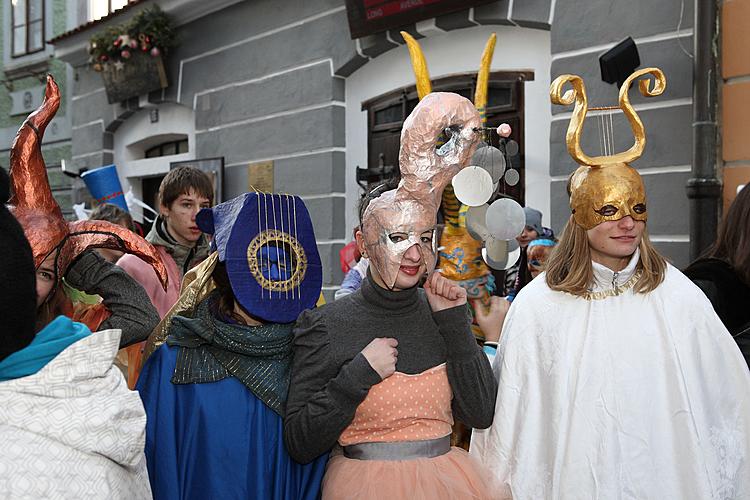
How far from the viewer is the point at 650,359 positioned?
2457mm

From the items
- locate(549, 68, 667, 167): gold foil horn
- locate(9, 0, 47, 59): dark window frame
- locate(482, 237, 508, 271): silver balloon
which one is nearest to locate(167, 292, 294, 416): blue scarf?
locate(482, 237, 508, 271): silver balloon

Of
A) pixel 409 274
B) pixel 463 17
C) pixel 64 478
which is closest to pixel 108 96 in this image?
pixel 463 17

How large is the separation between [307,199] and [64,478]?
5877mm

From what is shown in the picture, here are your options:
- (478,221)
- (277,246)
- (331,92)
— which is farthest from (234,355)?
(331,92)

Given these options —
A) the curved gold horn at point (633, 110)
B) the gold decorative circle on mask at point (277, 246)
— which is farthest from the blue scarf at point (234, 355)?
the curved gold horn at point (633, 110)

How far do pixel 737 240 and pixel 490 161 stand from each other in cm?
124

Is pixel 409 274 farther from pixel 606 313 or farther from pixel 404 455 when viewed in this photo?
pixel 606 313

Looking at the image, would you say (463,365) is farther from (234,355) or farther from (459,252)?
(459,252)

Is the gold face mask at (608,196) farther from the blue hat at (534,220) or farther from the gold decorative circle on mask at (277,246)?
the blue hat at (534,220)

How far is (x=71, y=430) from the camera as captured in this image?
147 cm

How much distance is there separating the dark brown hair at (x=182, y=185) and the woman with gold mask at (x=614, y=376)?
1.67m

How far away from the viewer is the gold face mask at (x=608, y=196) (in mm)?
2533

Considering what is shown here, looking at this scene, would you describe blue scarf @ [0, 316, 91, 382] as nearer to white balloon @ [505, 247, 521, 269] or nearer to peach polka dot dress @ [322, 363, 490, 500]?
peach polka dot dress @ [322, 363, 490, 500]

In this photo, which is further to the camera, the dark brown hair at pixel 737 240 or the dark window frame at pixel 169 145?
the dark window frame at pixel 169 145
